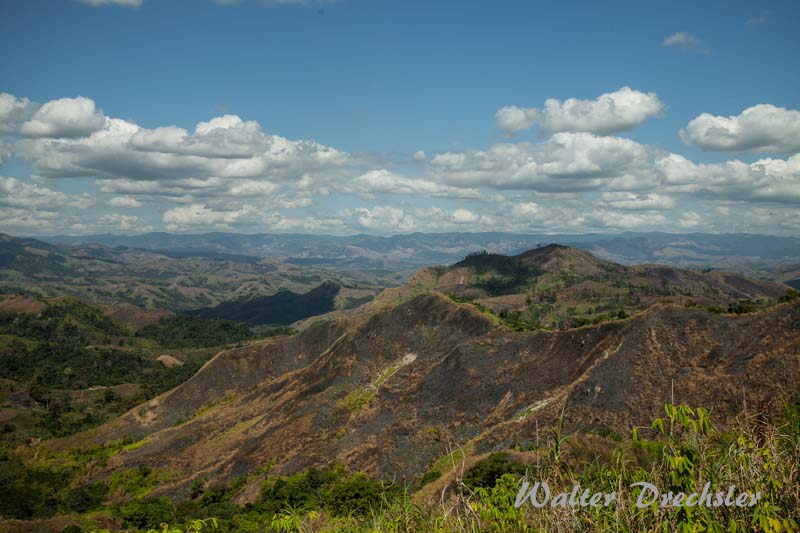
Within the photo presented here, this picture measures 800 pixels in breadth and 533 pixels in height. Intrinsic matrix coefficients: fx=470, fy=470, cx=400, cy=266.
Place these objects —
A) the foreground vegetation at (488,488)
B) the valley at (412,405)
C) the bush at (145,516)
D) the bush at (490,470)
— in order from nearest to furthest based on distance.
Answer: the foreground vegetation at (488,488), the bush at (490,470), the valley at (412,405), the bush at (145,516)

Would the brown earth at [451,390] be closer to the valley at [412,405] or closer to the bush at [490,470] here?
the valley at [412,405]

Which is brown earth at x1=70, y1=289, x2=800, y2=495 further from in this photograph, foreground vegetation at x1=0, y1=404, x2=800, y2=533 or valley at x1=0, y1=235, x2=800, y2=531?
foreground vegetation at x1=0, y1=404, x2=800, y2=533

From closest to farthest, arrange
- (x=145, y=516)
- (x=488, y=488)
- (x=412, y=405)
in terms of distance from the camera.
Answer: (x=488, y=488), (x=145, y=516), (x=412, y=405)

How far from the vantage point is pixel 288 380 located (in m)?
90.7

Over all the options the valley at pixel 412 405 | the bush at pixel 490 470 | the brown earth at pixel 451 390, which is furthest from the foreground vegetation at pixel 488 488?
the brown earth at pixel 451 390

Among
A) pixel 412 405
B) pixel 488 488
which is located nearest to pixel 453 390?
pixel 412 405

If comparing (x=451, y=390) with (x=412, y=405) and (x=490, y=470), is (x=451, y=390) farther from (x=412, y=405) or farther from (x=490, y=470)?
(x=490, y=470)

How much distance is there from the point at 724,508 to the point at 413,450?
48630mm

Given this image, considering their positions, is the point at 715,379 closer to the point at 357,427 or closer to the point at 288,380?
the point at 357,427

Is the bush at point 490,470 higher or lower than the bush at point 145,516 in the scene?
higher

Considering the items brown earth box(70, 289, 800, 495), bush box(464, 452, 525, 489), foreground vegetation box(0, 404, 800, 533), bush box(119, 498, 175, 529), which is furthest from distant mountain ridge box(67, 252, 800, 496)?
bush box(119, 498, 175, 529)

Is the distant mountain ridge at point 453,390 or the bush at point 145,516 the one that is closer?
the distant mountain ridge at point 453,390

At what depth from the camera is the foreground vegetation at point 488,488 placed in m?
5.85

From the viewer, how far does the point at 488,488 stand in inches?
421
